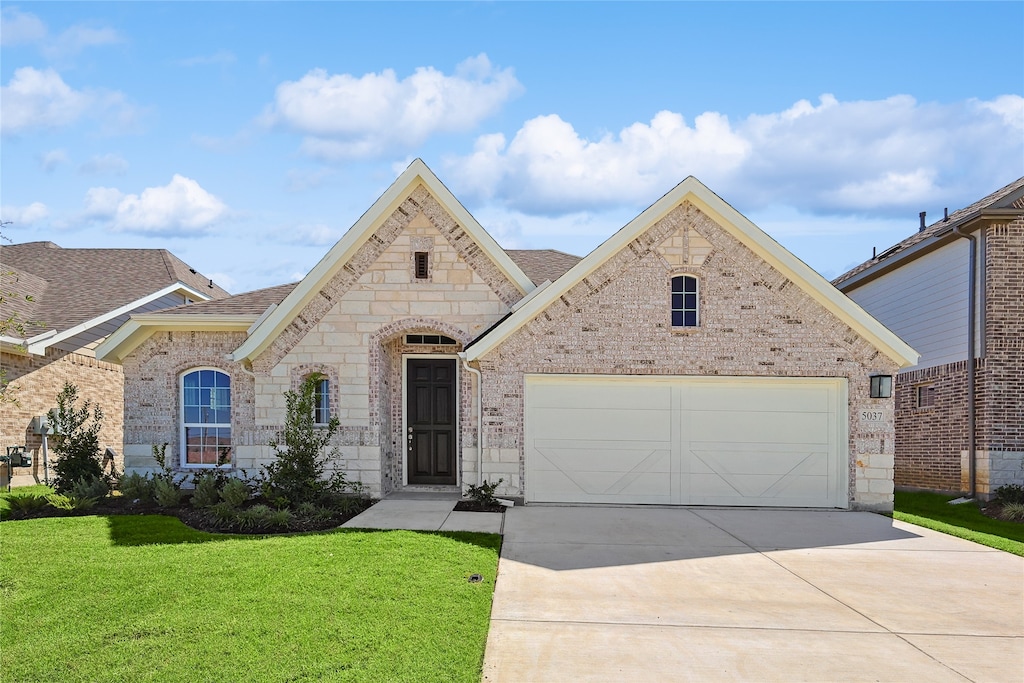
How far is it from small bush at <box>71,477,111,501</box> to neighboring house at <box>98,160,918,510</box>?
10.1ft

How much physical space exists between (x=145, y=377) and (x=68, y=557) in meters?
6.32

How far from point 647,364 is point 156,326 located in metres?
9.10

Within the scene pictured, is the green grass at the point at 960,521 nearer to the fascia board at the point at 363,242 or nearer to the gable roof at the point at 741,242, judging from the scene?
the gable roof at the point at 741,242

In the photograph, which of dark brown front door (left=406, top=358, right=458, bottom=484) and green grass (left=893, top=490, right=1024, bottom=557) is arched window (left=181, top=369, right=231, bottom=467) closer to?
dark brown front door (left=406, top=358, right=458, bottom=484)

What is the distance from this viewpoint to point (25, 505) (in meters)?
10.9

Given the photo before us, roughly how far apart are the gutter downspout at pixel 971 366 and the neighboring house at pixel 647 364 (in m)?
3.85

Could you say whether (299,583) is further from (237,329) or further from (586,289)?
(237,329)

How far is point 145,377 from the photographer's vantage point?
534 inches

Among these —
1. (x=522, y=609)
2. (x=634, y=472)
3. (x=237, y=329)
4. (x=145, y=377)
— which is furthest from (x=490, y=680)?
(x=145, y=377)

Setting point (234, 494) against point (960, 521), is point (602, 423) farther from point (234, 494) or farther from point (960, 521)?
point (960, 521)

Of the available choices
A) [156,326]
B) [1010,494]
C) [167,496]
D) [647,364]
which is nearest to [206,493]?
[167,496]

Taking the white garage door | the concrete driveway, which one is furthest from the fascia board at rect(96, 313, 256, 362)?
the concrete driveway

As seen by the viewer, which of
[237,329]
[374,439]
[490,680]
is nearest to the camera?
[490,680]

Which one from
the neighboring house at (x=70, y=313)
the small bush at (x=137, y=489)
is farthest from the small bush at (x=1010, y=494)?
the neighboring house at (x=70, y=313)
